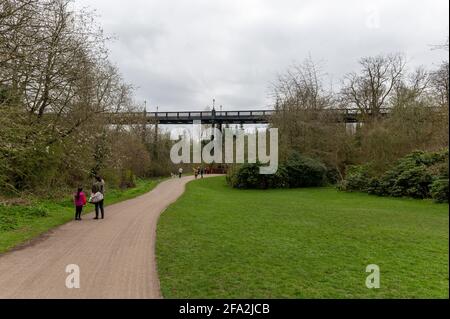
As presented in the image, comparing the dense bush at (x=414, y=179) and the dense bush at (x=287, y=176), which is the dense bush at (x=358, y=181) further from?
the dense bush at (x=287, y=176)

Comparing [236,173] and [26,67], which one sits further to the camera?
[236,173]

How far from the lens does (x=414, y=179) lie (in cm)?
2711

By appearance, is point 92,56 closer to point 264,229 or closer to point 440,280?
point 264,229

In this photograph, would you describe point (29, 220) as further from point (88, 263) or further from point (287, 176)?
point (287, 176)

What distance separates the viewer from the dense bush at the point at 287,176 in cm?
3916

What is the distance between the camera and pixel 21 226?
14250 mm

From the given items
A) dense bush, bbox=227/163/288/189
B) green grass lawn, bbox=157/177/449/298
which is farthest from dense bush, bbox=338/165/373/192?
green grass lawn, bbox=157/177/449/298

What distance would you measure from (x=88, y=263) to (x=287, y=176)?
32337 millimetres

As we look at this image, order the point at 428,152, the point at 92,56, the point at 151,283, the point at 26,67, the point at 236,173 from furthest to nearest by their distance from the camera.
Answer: the point at 236,173
the point at 428,152
the point at 92,56
the point at 26,67
the point at 151,283

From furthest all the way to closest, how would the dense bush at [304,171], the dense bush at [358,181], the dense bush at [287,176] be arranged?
the dense bush at [304,171], the dense bush at [287,176], the dense bush at [358,181]

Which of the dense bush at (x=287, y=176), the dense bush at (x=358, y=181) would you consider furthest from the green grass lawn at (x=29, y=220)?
the dense bush at (x=358, y=181)

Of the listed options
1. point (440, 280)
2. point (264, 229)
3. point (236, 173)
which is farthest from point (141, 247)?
point (236, 173)

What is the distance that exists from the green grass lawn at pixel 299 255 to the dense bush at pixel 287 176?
2177 centimetres
